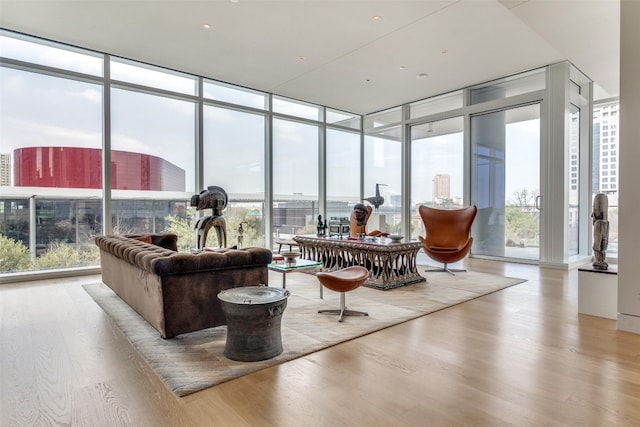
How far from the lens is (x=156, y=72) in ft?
20.4

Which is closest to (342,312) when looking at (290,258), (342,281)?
(342,281)

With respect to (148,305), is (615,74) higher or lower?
higher

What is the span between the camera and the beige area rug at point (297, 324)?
89.2 inches

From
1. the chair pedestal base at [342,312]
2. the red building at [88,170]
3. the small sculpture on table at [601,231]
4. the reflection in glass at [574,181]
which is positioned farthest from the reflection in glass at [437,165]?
the red building at [88,170]

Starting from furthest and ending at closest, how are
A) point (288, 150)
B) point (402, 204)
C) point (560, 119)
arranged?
point (402, 204) < point (288, 150) < point (560, 119)

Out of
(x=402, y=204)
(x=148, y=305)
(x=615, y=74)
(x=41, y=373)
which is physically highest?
(x=615, y=74)

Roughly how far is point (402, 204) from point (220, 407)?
24.4 ft

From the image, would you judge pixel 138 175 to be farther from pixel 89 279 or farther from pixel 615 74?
pixel 615 74

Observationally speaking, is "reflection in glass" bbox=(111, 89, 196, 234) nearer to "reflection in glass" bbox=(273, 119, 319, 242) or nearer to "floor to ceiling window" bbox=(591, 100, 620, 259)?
"reflection in glass" bbox=(273, 119, 319, 242)

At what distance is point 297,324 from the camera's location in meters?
3.14

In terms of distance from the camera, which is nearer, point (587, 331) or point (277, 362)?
point (277, 362)

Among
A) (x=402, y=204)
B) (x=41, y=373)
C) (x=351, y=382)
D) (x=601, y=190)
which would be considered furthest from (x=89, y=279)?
(x=601, y=190)

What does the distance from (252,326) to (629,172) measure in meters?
3.30

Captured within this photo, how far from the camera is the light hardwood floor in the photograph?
177 cm
